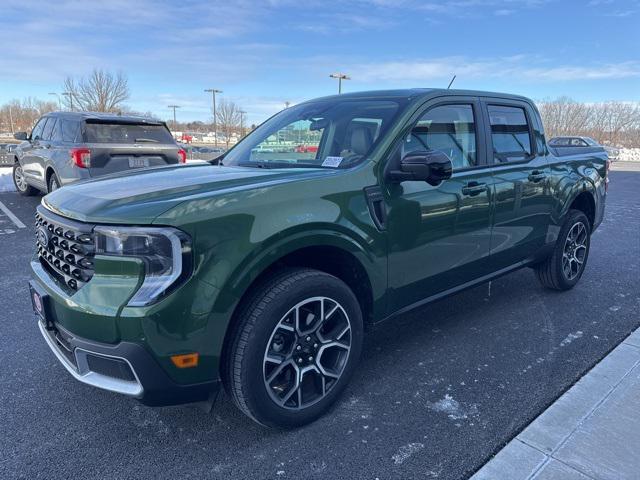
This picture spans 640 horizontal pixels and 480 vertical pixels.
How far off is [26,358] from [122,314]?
71.0 inches

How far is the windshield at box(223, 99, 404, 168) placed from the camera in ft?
10.1

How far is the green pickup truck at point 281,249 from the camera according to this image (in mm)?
2115

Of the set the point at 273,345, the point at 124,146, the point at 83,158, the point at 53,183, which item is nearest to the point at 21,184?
the point at 53,183

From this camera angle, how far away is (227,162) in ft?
11.9

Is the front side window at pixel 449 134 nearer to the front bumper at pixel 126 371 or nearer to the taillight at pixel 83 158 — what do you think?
the front bumper at pixel 126 371

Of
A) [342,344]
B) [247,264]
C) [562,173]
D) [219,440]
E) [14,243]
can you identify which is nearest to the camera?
[247,264]

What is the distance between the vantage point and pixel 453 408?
2811 mm

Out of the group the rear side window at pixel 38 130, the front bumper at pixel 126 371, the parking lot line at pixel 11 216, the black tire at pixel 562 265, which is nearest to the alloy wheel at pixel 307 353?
the front bumper at pixel 126 371

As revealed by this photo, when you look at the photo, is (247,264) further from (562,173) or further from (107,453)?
(562,173)

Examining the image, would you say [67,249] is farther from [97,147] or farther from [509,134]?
[97,147]

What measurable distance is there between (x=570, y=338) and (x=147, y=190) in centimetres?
324

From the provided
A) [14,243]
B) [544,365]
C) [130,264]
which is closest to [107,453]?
[130,264]

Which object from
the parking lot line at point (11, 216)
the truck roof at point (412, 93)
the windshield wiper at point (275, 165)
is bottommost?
the parking lot line at point (11, 216)

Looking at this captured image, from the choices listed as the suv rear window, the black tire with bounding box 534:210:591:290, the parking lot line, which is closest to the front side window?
the black tire with bounding box 534:210:591:290
